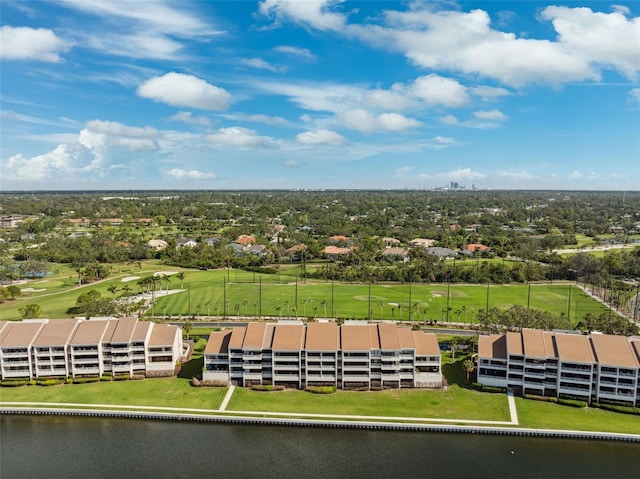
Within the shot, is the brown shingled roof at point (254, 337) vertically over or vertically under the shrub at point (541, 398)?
over

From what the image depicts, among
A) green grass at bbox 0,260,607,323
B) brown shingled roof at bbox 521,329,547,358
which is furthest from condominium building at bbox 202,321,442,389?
green grass at bbox 0,260,607,323

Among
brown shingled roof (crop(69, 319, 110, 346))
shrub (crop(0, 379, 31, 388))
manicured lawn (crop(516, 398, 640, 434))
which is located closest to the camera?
manicured lawn (crop(516, 398, 640, 434))

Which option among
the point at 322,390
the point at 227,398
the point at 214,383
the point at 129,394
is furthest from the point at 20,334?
the point at 322,390

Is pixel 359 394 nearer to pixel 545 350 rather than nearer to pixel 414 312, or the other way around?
pixel 545 350

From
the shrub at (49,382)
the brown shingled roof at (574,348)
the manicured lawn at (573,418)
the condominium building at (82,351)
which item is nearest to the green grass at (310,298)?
the condominium building at (82,351)

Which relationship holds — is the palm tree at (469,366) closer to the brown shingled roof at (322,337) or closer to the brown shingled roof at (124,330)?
the brown shingled roof at (322,337)

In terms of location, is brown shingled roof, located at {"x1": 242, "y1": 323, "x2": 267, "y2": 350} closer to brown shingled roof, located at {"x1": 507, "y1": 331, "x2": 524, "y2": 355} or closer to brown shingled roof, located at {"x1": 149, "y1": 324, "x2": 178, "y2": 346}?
brown shingled roof, located at {"x1": 149, "y1": 324, "x2": 178, "y2": 346}

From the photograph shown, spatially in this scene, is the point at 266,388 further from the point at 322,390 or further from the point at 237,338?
the point at 237,338
